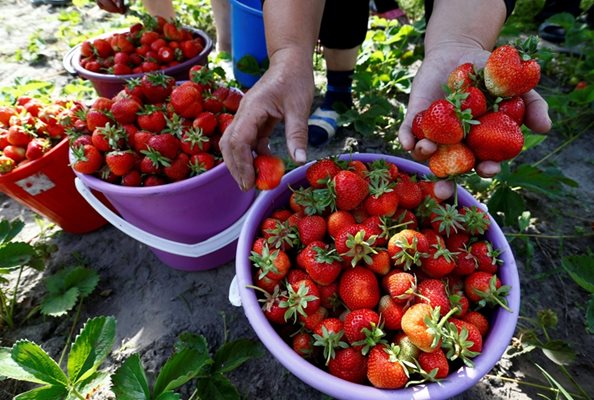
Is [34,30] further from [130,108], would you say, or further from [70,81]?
[130,108]

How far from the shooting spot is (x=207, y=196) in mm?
1254

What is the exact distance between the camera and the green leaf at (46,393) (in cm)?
88

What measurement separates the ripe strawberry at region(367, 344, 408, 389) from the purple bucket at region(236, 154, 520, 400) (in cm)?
1

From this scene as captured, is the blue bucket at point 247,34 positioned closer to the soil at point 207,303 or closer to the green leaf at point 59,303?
the soil at point 207,303

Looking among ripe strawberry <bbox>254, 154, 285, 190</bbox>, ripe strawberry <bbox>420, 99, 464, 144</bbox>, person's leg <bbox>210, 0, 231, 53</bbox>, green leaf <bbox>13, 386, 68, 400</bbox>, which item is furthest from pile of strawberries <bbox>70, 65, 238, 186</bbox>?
person's leg <bbox>210, 0, 231, 53</bbox>

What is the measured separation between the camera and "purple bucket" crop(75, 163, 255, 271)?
3.83ft

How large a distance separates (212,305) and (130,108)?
734mm

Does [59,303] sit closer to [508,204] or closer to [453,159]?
[453,159]

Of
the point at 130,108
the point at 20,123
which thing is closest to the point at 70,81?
the point at 20,123

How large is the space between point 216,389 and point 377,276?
0.56 m

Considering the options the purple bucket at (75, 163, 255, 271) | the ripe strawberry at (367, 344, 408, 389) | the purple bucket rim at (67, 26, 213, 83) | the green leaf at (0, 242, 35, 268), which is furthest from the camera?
the purple bucket rim at (67, 26, 213, 83)

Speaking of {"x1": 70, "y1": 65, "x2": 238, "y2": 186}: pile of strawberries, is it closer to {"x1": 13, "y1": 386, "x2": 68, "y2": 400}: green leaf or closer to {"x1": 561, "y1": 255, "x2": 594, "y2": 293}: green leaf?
{"x1": 13, "y1": 386, "x2": 68, "y2": 400}: green leaf

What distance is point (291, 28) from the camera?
3.92 ft

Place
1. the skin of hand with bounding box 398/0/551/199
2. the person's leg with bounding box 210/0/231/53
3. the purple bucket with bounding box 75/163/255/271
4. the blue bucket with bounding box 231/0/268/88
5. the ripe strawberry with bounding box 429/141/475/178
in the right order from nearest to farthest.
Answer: the ripe strawberry with bounding box 429/141/475/178 → the skin of hand with bounding box 398/0/551/199 → the purple bucket with bounding box 75/163/255/271 → the blue bucket with bounding box 231/0/268/88 → the person's leg with bounding box 210/0/231/53
